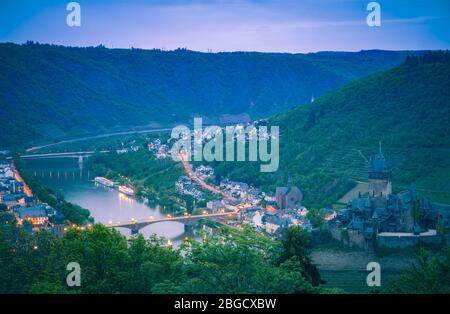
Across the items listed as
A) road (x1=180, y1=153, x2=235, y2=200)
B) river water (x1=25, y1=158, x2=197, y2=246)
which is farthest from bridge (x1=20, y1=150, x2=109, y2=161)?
road (x1=180, y1=153, x2=235, y2=200)

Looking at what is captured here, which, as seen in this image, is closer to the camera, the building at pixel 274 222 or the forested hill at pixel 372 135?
the building at pixel 274 222

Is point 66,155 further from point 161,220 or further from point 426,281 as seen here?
point 426,281

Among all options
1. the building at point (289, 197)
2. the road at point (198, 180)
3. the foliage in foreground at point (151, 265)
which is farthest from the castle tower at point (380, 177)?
the foliage in foreground at point (151, 265)

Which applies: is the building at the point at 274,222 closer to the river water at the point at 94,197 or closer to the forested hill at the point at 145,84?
the river water at the point at 94,197

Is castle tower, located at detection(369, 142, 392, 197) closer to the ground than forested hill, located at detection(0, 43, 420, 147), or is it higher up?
closer to the ground

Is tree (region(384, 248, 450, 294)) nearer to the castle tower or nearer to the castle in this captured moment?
the castle

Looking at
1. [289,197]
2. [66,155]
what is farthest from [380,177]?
[66,155]
